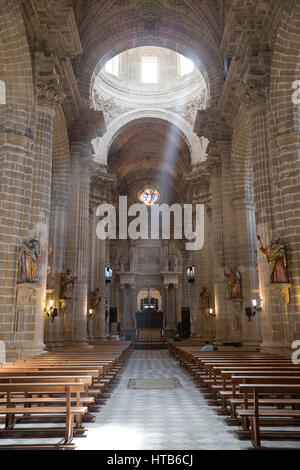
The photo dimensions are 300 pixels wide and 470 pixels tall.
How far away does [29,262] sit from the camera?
10133 millimetres

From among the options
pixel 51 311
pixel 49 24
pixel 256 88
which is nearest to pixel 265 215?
pixel 256 88

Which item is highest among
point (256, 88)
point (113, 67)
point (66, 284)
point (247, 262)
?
point (113, 67)

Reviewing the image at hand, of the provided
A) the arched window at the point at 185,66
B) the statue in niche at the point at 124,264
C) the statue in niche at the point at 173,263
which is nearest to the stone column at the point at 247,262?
Answer: the arched window at the point at 185,66

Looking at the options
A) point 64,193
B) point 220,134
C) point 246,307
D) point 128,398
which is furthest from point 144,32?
point 128,398

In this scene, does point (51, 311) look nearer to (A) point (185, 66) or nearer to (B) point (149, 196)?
(A) point (185, 66)

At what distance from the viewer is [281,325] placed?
33.7 ft

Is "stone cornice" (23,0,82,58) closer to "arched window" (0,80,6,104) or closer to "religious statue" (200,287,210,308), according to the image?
"arched window" (0,80,6,104)

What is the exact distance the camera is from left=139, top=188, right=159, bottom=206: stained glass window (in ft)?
127

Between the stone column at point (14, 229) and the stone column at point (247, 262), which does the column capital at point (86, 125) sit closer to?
the stone column at point (14, 229)

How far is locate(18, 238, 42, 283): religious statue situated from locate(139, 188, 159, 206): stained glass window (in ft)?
94.3

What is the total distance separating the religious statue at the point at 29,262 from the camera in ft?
32.9

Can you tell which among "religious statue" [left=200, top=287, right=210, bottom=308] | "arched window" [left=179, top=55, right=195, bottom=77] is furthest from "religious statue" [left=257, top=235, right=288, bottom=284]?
"arched window" [left=179, top=55, right=195, bottom=77]

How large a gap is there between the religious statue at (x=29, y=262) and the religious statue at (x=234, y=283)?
8.69 metres

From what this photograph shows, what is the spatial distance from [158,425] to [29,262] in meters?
6.13
